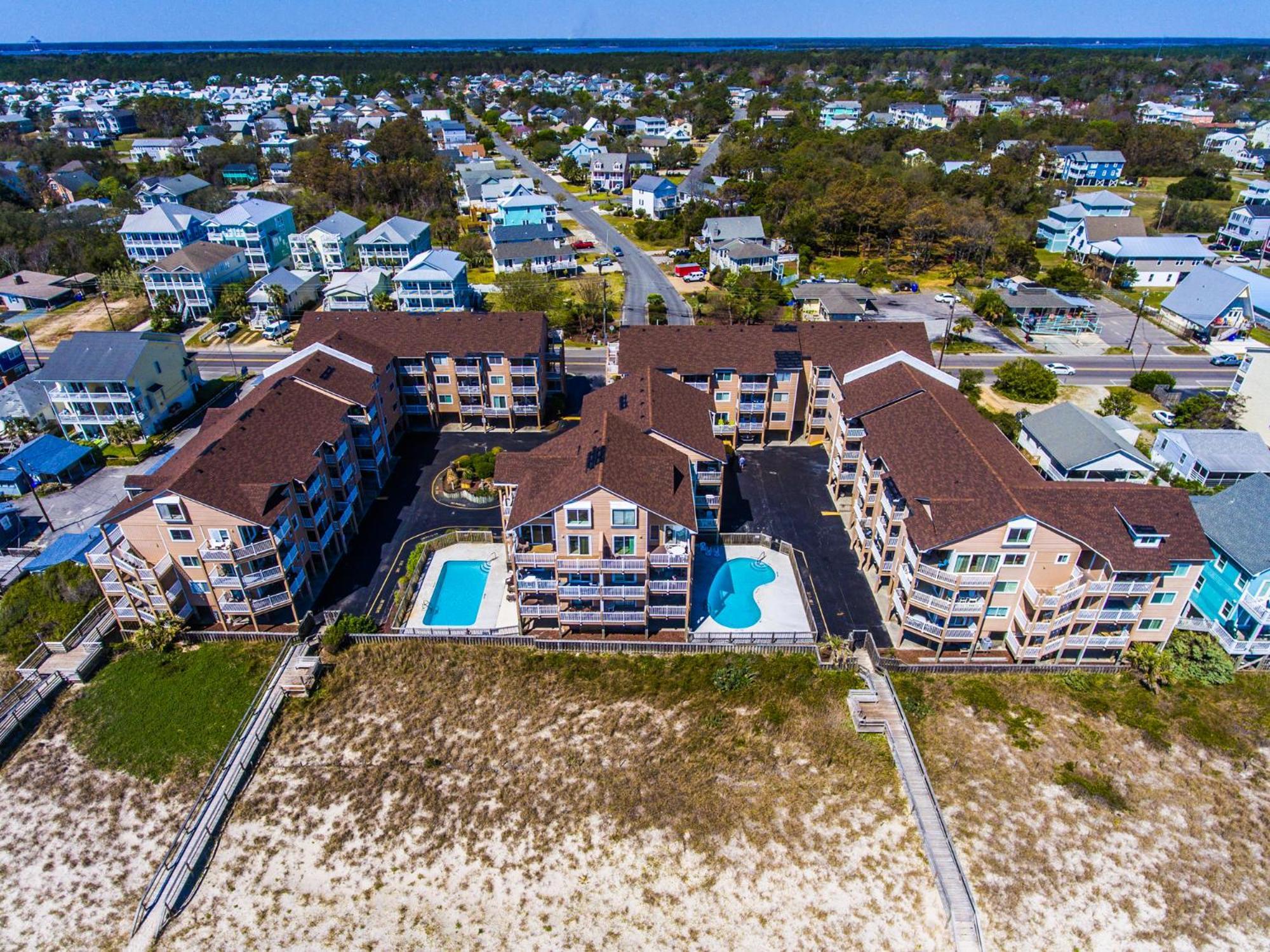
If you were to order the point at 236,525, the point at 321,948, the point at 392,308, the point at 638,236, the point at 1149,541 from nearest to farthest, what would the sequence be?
the point at 321,948 → the point at 1149,541 → the point at 236,525 → the point at 392,308 → the point at 638,236

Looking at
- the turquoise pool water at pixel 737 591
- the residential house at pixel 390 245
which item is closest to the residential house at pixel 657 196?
the residential house at pixel 390 245

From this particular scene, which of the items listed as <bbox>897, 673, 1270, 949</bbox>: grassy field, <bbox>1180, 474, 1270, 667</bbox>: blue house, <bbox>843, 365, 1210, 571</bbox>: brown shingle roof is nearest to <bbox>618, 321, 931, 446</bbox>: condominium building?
<bbox>843, 365, 1210, 571</bbox>: brown shingle roof

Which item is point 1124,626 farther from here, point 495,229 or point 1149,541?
point 495,229

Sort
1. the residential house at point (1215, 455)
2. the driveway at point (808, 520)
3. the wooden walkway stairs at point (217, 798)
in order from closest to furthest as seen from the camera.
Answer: the wooden walkway stairs at point (217, 798), the driveway at point (808, 520), the residential house at point (1215, 455)

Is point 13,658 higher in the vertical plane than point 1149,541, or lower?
lower

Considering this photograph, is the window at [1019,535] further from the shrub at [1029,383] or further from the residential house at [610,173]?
the residential house at [610,173]

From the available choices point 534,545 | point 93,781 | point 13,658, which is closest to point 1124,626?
point 534,545
